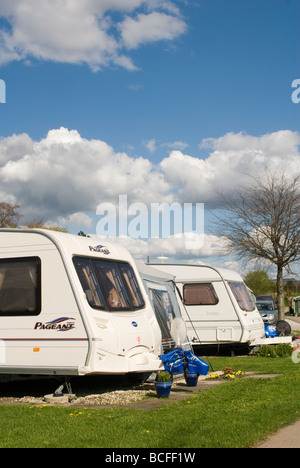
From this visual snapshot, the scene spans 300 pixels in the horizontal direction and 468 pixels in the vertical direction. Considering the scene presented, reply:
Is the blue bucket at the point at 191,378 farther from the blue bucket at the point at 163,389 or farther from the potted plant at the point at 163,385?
the blue bucket at the point at 163,389

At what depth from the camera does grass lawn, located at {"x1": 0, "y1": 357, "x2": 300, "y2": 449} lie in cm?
691

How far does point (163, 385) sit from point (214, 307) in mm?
8442

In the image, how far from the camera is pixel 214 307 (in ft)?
60.7

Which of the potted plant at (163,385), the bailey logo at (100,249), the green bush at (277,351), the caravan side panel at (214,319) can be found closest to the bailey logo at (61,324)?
the bailey logo at (100,249)

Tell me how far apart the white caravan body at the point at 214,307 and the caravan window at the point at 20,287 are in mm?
7866

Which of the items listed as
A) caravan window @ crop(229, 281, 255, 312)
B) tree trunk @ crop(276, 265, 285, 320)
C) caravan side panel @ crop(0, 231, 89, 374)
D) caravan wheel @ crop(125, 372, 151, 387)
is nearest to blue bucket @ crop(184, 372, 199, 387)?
caravan wheel @ crop(125, 372, 151, 387)

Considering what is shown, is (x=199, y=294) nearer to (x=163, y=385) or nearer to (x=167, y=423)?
(x=163, y=385)

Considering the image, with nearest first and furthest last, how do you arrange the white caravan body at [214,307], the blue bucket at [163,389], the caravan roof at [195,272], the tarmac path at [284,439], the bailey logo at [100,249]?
the tarmac path at [284,439]
the blue bucket at [163,389]
the bailey logo at [100,249]
the white caravan body at [214,307]
the caravan roof at [195,272]

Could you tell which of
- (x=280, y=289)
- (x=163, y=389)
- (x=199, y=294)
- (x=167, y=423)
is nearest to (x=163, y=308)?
(x=163, y=389)

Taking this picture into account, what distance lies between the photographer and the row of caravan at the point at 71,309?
998 centimetres

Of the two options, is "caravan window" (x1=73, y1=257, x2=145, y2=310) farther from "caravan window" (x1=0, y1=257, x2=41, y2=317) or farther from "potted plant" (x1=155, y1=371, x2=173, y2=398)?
"potted plant" (x1=155, y1=371, x2=173, y2=398)

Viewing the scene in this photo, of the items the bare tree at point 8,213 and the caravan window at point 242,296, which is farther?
Answer: the bare tree at point 8,213
